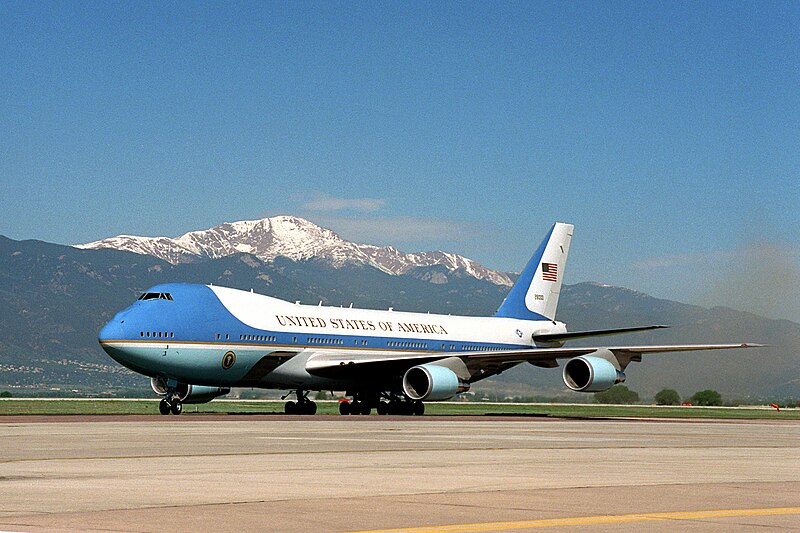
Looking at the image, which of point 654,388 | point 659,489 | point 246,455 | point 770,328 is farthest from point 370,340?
point 770,328

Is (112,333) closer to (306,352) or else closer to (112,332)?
(112,332)

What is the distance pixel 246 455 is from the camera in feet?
78.6

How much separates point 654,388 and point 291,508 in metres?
95.6

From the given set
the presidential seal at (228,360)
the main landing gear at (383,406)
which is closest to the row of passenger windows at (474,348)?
the main landing gear at (383,406)

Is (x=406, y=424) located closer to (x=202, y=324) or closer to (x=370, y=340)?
(x=202, y=324)

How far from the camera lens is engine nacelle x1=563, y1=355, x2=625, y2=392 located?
2090 inches

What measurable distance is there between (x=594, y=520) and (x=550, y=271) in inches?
2208

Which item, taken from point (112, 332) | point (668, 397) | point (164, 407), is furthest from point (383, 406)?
point (668, 397)

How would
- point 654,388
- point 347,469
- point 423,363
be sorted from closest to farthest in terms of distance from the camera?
point 347,469
point 423,363
point 654,388

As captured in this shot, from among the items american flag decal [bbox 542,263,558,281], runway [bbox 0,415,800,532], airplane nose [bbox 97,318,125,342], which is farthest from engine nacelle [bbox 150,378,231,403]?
american flag decal [bbox 542,263,558,281]

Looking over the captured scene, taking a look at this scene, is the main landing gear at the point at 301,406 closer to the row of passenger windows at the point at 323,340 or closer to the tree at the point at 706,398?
the row of passenger windows at the point at 323,340

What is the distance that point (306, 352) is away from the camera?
53.4 meters

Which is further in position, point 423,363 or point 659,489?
point 423,363

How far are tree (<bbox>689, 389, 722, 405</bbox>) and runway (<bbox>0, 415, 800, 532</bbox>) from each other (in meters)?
66.6
